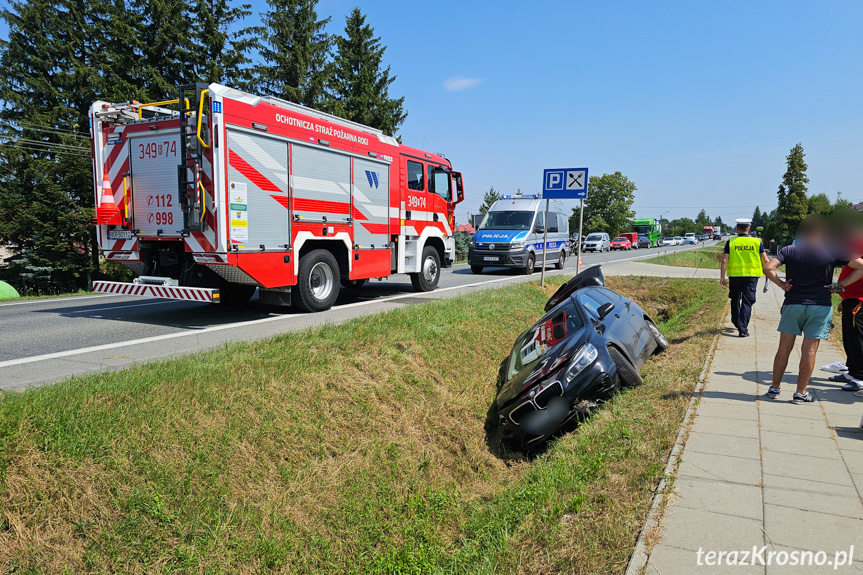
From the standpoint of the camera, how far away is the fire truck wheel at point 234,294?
9.91m

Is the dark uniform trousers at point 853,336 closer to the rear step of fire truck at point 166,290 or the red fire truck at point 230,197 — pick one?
the red fire truck at point 230,197

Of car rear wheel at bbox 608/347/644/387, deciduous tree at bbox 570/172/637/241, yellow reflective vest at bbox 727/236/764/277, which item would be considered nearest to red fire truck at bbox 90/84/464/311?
car rear wheel at bbox 608/347/644/387

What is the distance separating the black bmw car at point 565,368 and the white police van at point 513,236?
40.2 ft

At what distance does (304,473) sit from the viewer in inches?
177

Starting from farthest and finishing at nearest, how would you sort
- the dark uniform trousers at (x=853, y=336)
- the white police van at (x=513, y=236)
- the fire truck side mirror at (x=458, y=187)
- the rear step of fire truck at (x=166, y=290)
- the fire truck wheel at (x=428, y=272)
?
1. the white police van at (x=513, y=236)
2. the fire truck side mirror at (x=458, y=187)
3. the fire truck wheel at (x=428, y=272)
4. the rear step of fire truck at (x=166, y=290)
5. the dark uniform trousers at (x=853, y=336)

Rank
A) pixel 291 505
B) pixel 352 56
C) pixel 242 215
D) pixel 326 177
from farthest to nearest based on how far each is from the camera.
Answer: pixel 352 56 < pixel 326 177 < pixel 242 215 < pixel 291 505

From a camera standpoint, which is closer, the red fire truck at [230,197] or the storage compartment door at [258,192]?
the red fire truck at [230,197]

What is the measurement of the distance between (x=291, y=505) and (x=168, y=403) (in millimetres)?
1302

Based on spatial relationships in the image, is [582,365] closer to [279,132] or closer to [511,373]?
[511,373]

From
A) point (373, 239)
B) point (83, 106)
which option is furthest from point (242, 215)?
point (83, 106)

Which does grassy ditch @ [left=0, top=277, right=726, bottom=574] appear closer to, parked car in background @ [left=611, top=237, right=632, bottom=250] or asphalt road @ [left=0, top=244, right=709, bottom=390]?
asphalt road @ [left=0, top=244, right=709, bottom=390]

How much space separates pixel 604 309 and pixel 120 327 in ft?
22.2

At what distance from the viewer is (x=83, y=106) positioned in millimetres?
27438

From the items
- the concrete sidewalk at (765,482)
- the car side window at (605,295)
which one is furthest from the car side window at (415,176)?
the concrete sidewalk at (765,482)
